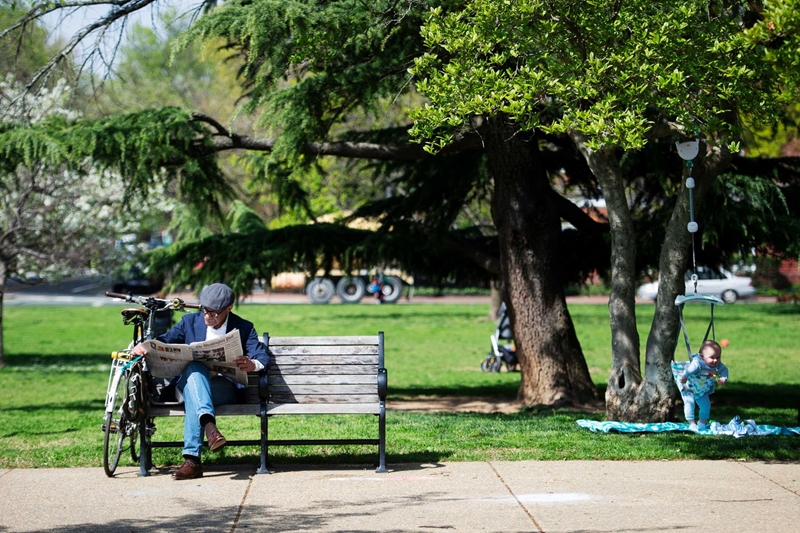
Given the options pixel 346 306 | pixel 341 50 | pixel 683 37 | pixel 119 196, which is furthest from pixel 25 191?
pixel 346 306

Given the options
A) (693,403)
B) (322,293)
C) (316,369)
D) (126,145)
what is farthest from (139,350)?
(322,293)

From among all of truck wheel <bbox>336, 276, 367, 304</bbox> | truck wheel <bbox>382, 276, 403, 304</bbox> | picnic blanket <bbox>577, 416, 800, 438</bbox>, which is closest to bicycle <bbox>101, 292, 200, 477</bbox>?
picnic blanket <bbox>577, 416, 800, 438</bbox>

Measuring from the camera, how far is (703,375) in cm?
863

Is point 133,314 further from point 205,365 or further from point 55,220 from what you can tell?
point 55,220

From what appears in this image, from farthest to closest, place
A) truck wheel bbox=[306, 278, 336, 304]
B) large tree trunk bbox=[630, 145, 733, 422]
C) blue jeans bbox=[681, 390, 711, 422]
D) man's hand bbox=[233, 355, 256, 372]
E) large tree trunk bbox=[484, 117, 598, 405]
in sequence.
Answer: truck wheel bbox=[306, 278, 336, 304], large tree trunk bbox=[484, 117, 598, 405], large tree trunk bbox=[630, 145, 733, 422], blue jeans bbox=[681, 390, 711, 422], man's hand bbox=[233, 355, 256, 372]

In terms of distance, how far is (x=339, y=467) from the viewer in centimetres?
776

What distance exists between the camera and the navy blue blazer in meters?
7.67

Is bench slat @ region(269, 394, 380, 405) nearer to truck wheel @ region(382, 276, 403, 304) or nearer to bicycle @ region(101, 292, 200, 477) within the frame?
bicycle @ region(101, 292, 200, 477)

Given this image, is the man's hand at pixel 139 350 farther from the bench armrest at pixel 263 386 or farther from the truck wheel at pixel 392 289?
the truck wheel at pixel 392 289

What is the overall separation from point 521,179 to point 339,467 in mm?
4960

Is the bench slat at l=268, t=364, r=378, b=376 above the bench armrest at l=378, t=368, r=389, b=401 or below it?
above

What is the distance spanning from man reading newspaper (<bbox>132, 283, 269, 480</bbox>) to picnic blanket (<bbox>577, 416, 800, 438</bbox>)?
3166 millimetres

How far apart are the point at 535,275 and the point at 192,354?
5.27m

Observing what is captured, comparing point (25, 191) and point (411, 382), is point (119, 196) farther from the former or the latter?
point (411, 382)
